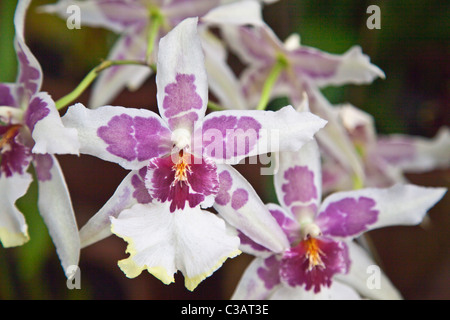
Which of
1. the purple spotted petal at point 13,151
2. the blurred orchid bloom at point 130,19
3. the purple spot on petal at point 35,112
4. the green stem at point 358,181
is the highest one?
the blurred orchid bloom at point 130,19

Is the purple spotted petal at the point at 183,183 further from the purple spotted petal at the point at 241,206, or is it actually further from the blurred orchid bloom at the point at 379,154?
the blurred orchid bloom at the point at 379,154

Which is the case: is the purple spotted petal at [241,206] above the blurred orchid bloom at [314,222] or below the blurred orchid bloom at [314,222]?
above

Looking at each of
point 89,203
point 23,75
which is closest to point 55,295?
point 89,203

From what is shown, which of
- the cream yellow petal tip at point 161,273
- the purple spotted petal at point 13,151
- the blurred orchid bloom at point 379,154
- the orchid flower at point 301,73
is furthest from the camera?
the blurred orchid bloom at point 379,154

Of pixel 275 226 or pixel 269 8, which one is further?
pixel 269 8

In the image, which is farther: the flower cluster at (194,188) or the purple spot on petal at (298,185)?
the purple spot on petal at (298,185)

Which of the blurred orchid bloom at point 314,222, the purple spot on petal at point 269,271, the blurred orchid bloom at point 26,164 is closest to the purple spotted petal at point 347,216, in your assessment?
the blurred orchid bloom at point 314,222

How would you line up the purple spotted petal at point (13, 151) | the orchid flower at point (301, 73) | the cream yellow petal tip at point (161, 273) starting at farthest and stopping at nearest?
the orchid flower at point (301, 73) → the purple spotted petal at point (13, 151) → the cream yellow petal tip at point (161, 273)
